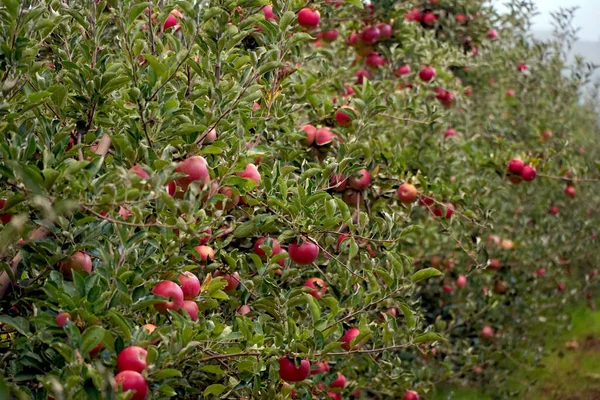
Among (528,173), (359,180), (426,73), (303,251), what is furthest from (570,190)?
(303,251)

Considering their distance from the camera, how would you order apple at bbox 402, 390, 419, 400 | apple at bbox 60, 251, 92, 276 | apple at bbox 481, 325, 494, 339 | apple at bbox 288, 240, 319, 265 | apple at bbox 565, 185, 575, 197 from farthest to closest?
apple at bbox 565, 185, 575, 197 → apple at bbox 481, 325, 494, 339 → apple at bbox 402, 390, 419, 400 → apple at bbox 288, 240, 319, 265 → apple at bbox 60, 251, 92, 276

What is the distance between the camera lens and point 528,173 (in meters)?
4.10

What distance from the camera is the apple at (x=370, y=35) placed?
15.0 ft

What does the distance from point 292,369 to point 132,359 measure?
0.76 m

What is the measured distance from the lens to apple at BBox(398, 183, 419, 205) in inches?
126

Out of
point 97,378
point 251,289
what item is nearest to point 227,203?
point 251,289

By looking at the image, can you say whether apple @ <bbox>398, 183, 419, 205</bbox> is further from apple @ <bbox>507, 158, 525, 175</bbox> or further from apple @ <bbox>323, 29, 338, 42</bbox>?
apple @ <bbox>323, 29, 338, 42</bbox>

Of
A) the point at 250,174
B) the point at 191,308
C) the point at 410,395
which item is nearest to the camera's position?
the point at 191,308

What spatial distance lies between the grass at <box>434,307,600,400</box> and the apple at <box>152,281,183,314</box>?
4007mm

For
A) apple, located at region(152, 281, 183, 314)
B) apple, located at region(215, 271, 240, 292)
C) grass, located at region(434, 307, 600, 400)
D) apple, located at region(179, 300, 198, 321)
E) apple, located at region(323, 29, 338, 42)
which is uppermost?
apple, located at region(152, 281, 183, 314)

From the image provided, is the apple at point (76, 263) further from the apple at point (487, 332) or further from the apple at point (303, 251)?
the apple at point (487, 332)

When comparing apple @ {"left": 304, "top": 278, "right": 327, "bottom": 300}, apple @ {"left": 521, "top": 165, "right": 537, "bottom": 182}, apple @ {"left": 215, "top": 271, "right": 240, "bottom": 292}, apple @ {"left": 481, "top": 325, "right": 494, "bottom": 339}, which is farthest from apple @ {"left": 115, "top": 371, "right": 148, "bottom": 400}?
apple @ {"left": 481, "top": 325, "right": 494, "bottom": 339}

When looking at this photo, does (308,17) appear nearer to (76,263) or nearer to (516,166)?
(516,166)

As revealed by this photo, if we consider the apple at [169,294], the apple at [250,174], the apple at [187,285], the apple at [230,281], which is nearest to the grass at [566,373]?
the apple at [230,281]
